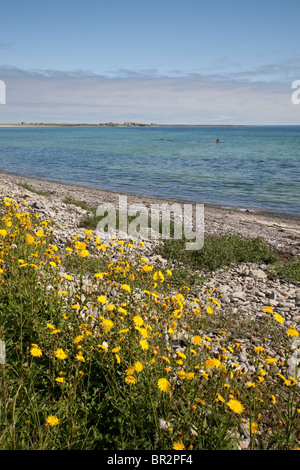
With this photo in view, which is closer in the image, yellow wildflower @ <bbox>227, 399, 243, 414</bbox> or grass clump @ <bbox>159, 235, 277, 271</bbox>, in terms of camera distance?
yellow wildflower @ <bbox>227, 399, 243, 414</bbox>

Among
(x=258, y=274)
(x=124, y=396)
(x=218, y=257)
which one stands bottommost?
(x=258, y=274)

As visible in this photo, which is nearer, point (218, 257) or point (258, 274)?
point (258, 274)

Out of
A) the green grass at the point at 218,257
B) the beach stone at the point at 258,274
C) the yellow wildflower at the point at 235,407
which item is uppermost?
the yellow wildflower at the point at 235,407

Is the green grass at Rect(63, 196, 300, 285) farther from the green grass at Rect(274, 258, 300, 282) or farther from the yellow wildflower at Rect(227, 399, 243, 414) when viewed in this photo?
the yellow wildflower at Rect(227, 399, 243, 414)

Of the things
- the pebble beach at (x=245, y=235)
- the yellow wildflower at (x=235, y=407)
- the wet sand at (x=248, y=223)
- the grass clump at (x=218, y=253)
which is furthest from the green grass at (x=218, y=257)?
the yellow wildflower at (x=235, y=407)

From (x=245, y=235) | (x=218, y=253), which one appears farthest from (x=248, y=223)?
(x=218, y=253)

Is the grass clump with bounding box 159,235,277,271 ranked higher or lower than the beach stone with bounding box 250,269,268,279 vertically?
higher

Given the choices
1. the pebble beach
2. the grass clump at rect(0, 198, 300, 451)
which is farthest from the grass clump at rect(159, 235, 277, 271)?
the grass clump at rect(0, 198, 300, 451)

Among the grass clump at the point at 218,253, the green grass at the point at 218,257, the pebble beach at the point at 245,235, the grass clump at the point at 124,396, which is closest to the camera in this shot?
the grass clump at the point at 124,396

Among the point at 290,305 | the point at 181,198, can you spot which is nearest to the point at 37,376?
the point at 290,305

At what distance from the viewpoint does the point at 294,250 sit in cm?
1121

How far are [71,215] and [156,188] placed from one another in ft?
39.4

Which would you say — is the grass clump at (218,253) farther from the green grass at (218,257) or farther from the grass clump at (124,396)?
the grass clump at (124,396)

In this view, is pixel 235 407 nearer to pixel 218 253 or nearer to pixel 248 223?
pixel 218 253
